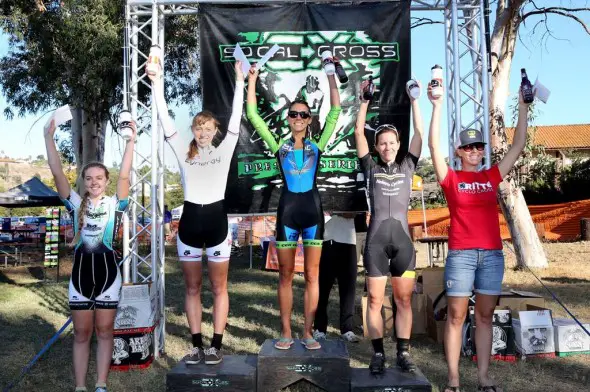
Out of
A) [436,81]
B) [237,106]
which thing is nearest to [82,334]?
[237,106]

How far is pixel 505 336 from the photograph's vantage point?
17.4ft

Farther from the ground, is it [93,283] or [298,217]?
[298,217]

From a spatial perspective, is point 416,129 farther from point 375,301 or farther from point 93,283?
point 93,283

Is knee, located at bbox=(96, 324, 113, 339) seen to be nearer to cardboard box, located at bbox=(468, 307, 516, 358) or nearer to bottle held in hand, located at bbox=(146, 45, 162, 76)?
bottle held in hand, located at bbox=(146, 45, 162, 76)

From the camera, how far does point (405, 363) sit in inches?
160

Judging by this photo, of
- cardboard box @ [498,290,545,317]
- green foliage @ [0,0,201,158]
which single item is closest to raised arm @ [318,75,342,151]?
cardboard box @ [498,290,545,317]

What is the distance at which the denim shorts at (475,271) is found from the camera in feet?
13.2

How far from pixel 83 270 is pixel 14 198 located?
44.3 ft

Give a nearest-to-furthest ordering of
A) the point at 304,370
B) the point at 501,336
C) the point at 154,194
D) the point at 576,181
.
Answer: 1. the point at 304,370
2. the point at 501,336
3. the point at 154,194
4. the point at 576,181

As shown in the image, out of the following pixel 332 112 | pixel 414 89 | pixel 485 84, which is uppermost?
pixel 485 84

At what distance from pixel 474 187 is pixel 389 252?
0.83m

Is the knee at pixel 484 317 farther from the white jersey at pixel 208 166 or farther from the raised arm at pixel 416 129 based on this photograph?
the white jersey at pixel 208 166

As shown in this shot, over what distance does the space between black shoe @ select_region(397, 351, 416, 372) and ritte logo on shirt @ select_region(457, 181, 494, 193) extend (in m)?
1.36

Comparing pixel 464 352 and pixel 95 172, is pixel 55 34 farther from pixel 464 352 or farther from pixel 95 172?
pixel 464 352
